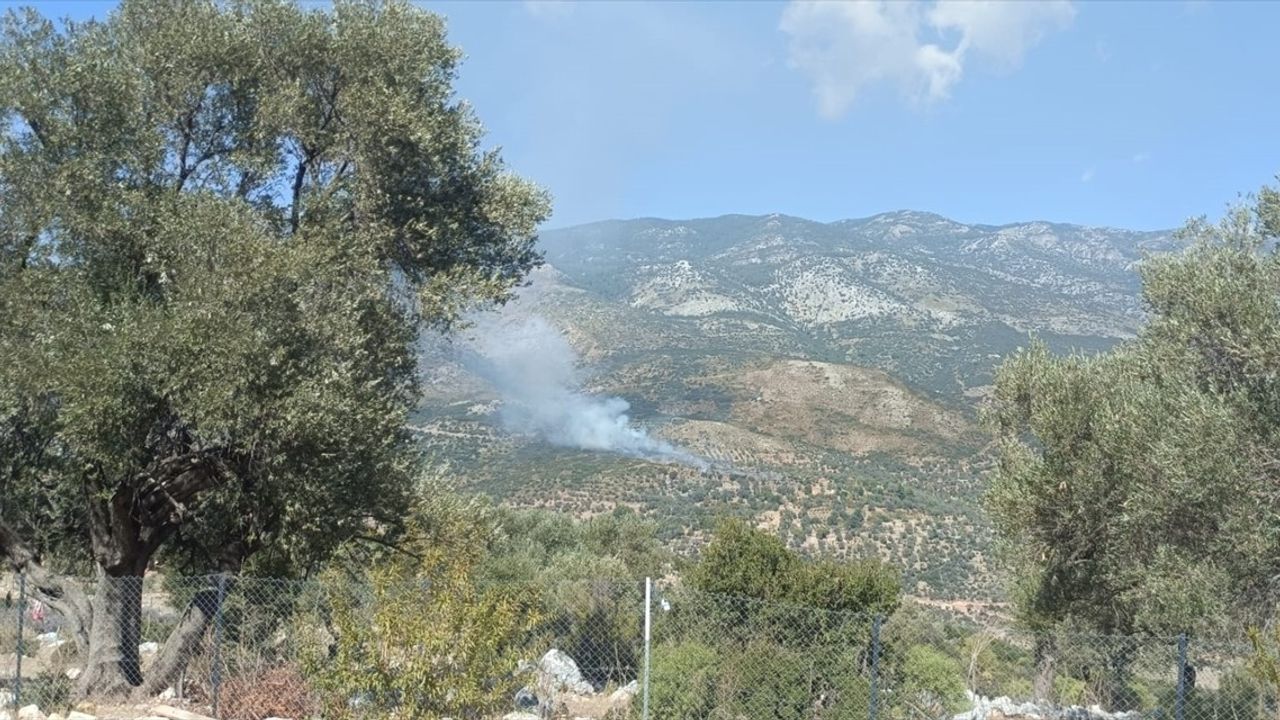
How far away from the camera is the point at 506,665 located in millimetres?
7961

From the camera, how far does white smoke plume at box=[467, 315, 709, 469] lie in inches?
3164

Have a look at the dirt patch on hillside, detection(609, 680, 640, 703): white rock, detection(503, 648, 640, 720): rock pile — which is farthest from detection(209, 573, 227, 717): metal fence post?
the dirt patch on hillside

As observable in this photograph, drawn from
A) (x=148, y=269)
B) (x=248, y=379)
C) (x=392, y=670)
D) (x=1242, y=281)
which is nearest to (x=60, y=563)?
(x=148, y=269)

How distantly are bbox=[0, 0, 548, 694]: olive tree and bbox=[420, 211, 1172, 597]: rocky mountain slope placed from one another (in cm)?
308

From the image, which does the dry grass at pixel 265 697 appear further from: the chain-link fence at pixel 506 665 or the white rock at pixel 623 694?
the white rock at pixel 623 694

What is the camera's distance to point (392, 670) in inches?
309

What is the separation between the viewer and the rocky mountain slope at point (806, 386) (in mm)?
58406

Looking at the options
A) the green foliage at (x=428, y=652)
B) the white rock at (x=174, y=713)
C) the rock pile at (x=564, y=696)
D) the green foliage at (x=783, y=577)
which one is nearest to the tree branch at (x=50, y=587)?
the white rock at (x=174, y=713)

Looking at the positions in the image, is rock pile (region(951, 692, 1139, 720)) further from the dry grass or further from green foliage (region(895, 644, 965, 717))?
the dry grass

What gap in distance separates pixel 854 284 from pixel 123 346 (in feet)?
383

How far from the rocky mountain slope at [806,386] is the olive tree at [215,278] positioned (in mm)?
3076

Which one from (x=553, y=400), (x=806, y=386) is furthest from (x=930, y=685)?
(x=553, y=400)

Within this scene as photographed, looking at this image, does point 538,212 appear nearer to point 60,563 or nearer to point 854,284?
point 60,563

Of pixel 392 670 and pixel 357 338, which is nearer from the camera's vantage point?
pixel 392 670
